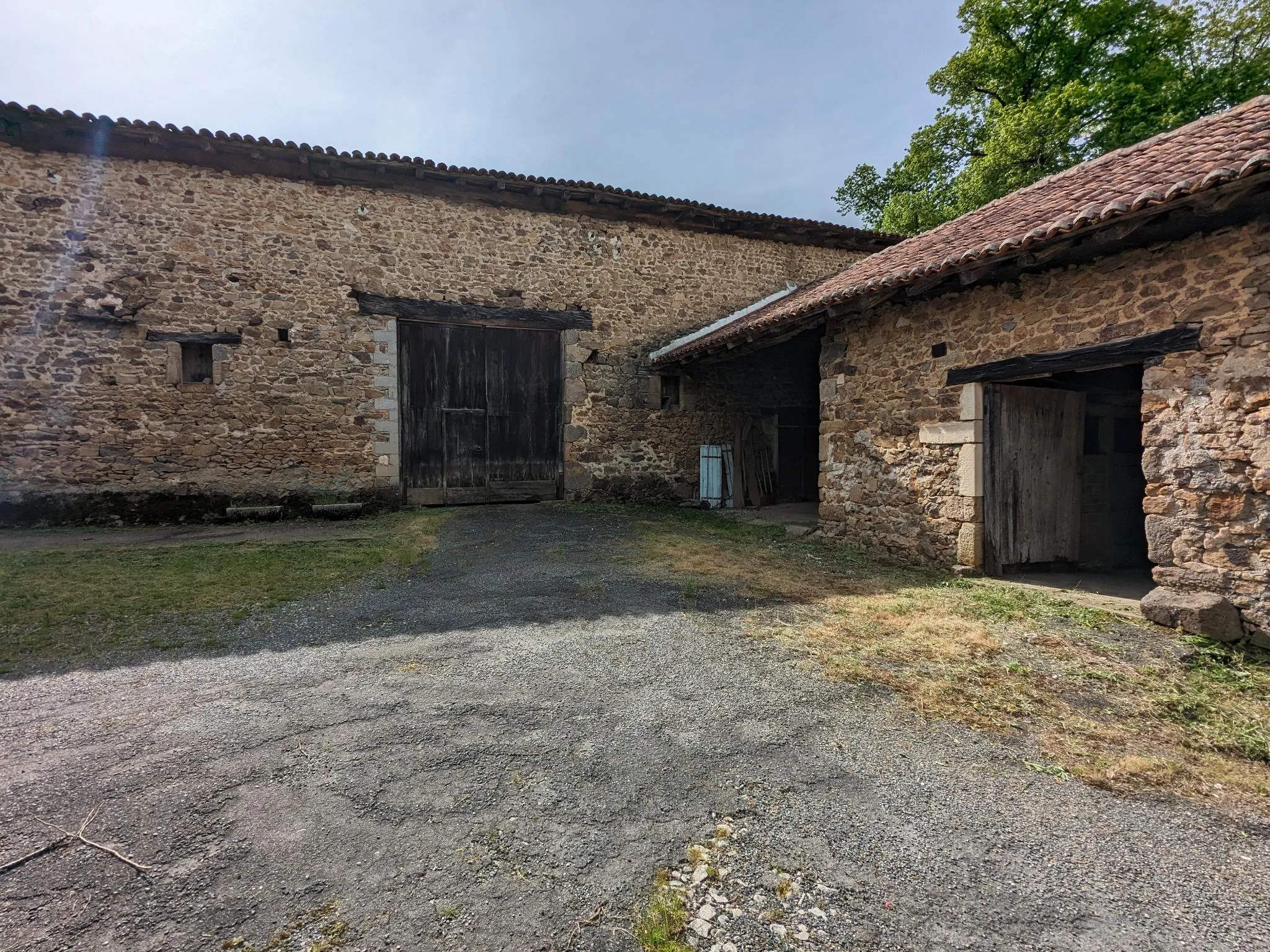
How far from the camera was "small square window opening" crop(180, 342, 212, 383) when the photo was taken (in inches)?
330

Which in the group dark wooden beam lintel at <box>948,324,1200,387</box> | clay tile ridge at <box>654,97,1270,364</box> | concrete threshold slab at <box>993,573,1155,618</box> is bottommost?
concrete threshold slab at <box>993,573,1155,618</box>

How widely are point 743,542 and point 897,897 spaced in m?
5.69

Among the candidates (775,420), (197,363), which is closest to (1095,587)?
(775,420)

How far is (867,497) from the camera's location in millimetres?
6773

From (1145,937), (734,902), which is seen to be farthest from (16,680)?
(1145,937)

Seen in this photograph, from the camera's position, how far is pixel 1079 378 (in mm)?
5957

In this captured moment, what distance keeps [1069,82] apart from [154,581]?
20996 mm

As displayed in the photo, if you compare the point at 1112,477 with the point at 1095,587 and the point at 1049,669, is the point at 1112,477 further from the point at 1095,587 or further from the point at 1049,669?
the point at 1049,669

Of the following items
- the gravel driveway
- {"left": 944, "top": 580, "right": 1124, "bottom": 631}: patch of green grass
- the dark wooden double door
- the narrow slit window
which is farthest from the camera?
the dark wooden double door

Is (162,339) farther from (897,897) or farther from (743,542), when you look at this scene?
(897,897)

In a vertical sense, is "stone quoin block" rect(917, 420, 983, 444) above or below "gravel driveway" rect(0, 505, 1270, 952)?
above

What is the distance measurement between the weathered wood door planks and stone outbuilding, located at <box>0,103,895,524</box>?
5729mm

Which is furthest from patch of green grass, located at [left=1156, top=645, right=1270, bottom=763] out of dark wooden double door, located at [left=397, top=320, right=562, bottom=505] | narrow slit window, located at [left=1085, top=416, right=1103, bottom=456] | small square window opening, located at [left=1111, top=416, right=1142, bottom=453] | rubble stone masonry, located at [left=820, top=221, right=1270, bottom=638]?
dark wooden double door, located at [left=397, top=320, right=562, bottom=505]

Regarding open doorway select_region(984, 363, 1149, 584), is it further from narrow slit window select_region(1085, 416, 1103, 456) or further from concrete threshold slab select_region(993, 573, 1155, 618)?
concrete threshold slab select_region(993, 573, 1155, 618)
